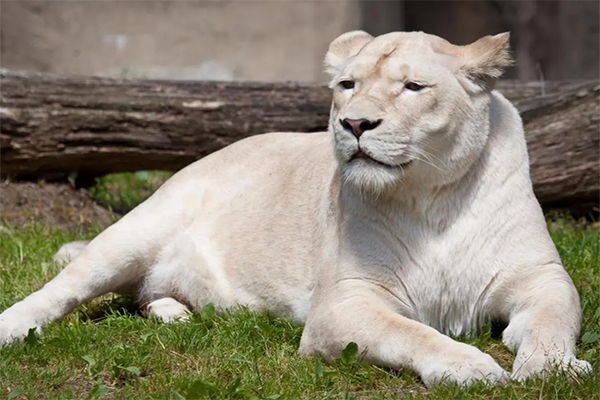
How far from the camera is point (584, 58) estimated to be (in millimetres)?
14398

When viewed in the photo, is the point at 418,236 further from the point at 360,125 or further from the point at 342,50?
the point at 342,50

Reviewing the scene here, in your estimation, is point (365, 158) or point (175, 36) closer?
point (365, 158)

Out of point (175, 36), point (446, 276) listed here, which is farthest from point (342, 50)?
point (175, 36)

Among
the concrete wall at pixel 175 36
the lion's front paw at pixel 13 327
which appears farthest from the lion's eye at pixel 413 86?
the concrete wall at pixel 175 36

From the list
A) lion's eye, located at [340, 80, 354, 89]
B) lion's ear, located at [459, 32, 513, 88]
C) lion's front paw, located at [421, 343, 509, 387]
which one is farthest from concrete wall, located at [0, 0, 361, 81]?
lion's front paw, located at [421, 343, 509, 387]

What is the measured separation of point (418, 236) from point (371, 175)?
432mm

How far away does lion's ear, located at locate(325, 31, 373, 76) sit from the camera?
4.75m

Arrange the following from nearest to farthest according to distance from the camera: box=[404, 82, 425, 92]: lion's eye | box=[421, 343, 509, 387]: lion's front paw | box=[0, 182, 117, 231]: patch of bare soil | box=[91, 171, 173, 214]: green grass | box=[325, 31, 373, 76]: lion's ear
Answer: box=[421, 343, 509, 387]: lion's front paw < box=[404, 82, 425, 92]: lion's eye < box=[325, 31, 373, 76]: lion's ear < box=[0, 182, 117, 231]: patch of bare soil < box=[91, 171, 173, 214]: green grass

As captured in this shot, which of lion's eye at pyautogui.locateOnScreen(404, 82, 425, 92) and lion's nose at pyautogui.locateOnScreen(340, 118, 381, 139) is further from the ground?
lion's eye at pyautogui.locateOnScreen(404, 82, 425, 92)

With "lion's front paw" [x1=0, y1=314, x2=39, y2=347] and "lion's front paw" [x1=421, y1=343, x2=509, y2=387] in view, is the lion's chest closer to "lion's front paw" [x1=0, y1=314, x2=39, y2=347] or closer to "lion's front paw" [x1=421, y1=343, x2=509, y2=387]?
"lion's front paw" [x1=421, y1=343, x2=509, y2=387]

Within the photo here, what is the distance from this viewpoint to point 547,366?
3.78 m

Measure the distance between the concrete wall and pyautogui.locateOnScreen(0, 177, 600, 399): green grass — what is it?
23.1 ft

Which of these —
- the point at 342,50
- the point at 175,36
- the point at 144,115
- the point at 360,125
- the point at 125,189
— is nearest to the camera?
the point at 360,125

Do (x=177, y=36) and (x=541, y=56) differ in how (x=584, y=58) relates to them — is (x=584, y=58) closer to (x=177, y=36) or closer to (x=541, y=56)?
(x=541, y=56)
